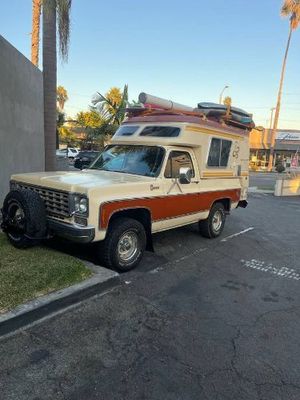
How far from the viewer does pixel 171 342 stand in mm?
3963

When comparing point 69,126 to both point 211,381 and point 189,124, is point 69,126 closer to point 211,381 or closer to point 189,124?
point 189,124

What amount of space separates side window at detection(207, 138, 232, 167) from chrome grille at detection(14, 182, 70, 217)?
3.50m

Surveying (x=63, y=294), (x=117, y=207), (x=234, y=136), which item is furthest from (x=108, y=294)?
(x=234, y=136)

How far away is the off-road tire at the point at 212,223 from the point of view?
Result: 326 inches

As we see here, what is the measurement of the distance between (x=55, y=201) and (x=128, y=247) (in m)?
1.35

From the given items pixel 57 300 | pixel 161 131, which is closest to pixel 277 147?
pixel 161 131

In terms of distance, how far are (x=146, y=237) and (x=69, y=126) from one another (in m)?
59.2

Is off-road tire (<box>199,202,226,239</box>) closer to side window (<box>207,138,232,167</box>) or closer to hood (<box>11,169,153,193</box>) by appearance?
side window (<box>207,138,232,167</box>)

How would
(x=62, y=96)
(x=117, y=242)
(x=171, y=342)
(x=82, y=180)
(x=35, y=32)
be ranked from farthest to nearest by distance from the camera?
(x=62, y=96) → (x=35, y=32) → (x=82, y=180) → (x=117, y=242) → (x=171, y=342)

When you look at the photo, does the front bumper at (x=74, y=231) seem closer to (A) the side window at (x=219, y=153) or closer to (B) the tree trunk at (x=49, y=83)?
(A) the side window at (x=219, y=153)

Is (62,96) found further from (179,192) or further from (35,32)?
(179,192)

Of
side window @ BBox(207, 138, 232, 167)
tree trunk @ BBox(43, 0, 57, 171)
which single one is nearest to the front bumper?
side window @ BBox(207, 138, 232, 167)

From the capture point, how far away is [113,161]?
7156 millimetres

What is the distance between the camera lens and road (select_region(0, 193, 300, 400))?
3223mm
